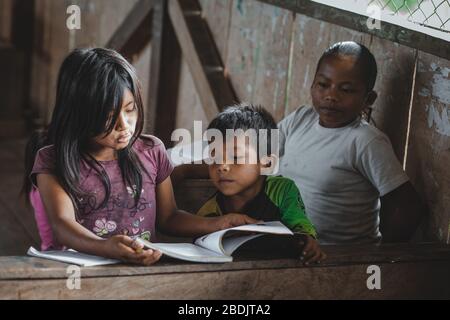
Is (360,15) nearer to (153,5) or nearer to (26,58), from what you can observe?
(153,5)

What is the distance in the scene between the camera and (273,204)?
8.49 ft

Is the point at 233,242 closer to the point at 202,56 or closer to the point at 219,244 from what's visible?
the point at 219,244

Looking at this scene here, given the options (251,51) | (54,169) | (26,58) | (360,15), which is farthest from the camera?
(26,58)

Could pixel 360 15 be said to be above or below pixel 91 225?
above

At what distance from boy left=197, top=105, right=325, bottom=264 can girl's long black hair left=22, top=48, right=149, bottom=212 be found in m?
0.29

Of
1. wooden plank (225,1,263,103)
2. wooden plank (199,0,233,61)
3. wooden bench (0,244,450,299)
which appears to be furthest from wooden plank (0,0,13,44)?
wooden bench (0,244,450,299)

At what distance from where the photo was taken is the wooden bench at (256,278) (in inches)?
83.0

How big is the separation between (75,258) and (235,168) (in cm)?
59

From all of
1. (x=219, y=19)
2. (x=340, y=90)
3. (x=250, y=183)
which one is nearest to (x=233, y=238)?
(x=250, y=183)

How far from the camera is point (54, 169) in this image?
2340 millimetres

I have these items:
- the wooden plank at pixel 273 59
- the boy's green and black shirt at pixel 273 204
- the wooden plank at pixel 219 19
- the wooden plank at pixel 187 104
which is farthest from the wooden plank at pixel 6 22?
the boy's green and black shirt at pixel 273 204

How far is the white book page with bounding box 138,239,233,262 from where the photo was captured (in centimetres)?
222

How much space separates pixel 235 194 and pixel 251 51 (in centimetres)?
167

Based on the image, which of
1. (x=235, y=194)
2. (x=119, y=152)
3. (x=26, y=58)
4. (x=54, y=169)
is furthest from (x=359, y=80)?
(x=26, y=58)
